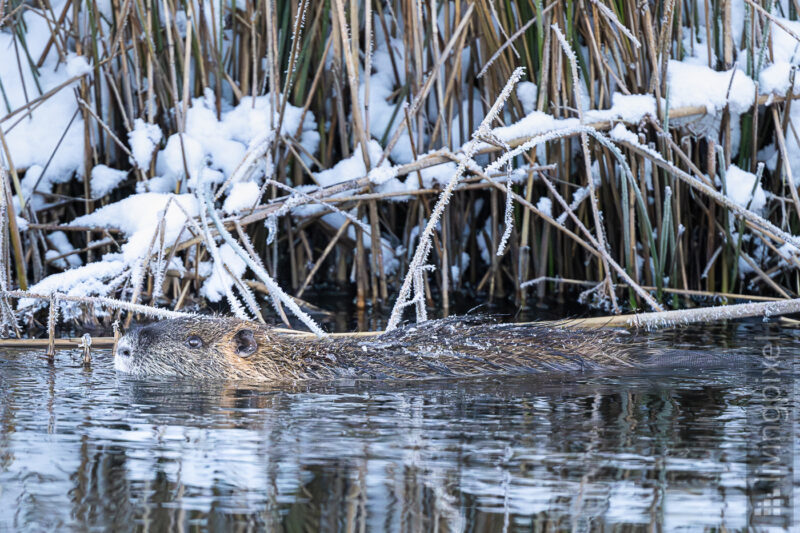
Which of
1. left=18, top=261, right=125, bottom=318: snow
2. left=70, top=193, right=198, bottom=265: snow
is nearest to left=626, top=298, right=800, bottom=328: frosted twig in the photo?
left=70, top=193, right=198, bottom=265: snow

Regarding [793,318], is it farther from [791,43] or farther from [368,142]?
[368,142]

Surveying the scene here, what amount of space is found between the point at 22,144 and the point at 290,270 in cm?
168

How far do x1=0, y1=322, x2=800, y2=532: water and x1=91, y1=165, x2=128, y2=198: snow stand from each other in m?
1.79

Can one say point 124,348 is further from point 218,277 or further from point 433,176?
point 433,176

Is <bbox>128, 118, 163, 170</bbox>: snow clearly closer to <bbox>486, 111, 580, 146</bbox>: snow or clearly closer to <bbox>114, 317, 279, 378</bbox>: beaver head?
<bbox>114, 317, 279, 378</bbox>: beaver head

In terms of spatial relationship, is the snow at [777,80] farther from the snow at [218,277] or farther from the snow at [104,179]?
the snow at [104,179]

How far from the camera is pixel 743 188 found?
515 centimetres

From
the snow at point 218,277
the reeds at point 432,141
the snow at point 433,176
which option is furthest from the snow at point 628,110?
the snow at point 218,277

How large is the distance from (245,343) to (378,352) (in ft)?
1.81

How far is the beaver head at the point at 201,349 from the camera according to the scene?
13.9ft

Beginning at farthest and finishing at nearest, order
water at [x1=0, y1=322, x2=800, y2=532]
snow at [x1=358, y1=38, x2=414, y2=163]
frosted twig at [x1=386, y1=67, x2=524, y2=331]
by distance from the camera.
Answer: snow at [x1=358, y1=38, x2=414, y2=163] → frosted twig at [x1=386, y1=67, x2=524, y2=331] → water at [x1=0, y1=322, x2=800, y2=532]

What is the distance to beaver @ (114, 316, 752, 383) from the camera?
4086 millimetres

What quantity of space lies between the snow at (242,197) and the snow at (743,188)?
7.34 ft

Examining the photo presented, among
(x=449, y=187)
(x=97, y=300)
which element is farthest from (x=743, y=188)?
(x=97, y=300)
